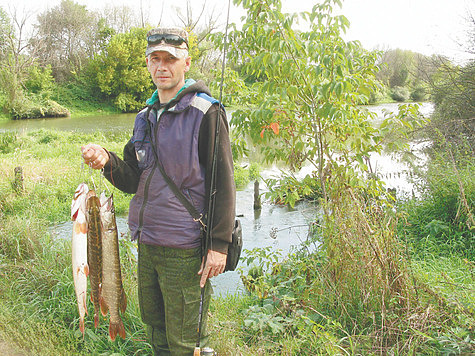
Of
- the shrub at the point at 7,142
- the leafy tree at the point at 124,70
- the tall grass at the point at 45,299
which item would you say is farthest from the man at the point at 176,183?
the leafy tree at the point at 124,70

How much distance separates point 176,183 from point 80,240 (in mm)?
625

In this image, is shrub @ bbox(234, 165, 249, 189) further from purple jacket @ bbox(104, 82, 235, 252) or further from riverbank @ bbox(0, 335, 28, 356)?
purple jacket @ bbox(104, 82, 235, 252)

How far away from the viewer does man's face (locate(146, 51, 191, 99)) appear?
233 centimetres

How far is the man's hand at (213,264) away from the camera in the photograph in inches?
86.0

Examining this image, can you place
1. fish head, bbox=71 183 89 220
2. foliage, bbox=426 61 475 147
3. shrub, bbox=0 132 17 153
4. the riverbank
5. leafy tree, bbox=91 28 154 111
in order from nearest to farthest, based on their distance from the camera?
fish head, bbox=71 183 89 220 → the riverbank → foliage, bbox=426 61 475 147 → shrub, bbox=0 132 17 153 → leafy tree, bbox=91 28 154 111

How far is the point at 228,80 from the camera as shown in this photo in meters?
4.62

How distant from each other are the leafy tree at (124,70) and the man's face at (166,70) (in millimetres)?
40095

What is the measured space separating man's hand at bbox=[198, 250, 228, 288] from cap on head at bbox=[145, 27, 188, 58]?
115 centimetres

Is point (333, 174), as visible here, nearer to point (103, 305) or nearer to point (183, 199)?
point (183, 199)

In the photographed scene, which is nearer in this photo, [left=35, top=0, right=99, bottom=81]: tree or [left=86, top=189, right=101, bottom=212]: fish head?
[left=86, top=189, right=101, bottom=212]: fish head

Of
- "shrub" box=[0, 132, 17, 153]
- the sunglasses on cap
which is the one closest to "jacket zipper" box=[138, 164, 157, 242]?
the sunglasses on cap

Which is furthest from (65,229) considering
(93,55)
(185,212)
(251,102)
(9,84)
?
(93,55)

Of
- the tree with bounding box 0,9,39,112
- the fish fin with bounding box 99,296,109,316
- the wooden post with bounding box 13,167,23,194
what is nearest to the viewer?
the fish fin with bounding box 99,296,109,316

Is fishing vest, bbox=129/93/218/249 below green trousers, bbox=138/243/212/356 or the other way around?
the other way around
